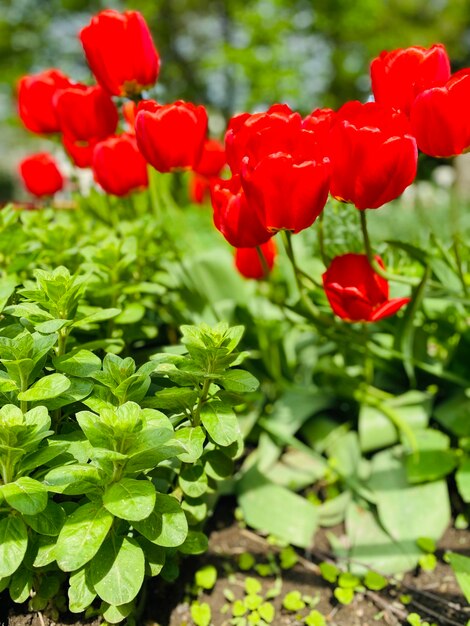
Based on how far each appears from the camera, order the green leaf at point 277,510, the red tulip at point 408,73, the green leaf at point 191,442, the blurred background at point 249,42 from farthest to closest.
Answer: the blurred background at point 249,42 < the green leaf at point 277,510 < the red tulip at point 408,73 < the green leaf at point 191,442

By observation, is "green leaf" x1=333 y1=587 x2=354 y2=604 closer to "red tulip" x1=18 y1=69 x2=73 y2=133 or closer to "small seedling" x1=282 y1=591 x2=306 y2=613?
"small seedling" x1=282 y1=591 x2=306 y2=613

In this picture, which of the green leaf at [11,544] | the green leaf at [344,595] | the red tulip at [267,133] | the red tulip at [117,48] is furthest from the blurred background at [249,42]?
the green leaf at [11,544]

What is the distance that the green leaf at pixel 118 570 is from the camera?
885 millimetres

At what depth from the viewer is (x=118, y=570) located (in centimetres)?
91

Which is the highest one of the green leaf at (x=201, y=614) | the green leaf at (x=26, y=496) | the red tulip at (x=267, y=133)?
the red tulip at (x=267, y=133)

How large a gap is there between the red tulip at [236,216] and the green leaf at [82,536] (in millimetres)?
571

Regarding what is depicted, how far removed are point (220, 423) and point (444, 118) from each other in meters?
0.71

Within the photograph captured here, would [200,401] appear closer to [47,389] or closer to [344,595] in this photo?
→ [47,389]

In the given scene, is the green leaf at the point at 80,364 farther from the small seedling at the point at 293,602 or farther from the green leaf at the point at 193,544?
the small seedling at the point at 293,602

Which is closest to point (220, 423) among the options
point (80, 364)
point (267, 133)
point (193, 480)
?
point (193, 480)

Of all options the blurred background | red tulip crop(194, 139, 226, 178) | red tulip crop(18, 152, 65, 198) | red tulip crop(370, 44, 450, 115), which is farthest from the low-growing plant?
the blurred background

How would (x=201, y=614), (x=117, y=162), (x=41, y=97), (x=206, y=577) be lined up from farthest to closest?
(x=41, y=97)
(x=117, y=162)
(x=206, y=577)
(x=201, y=614)

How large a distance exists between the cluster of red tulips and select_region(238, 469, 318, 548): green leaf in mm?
615

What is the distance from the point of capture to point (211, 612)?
1.36 meters
